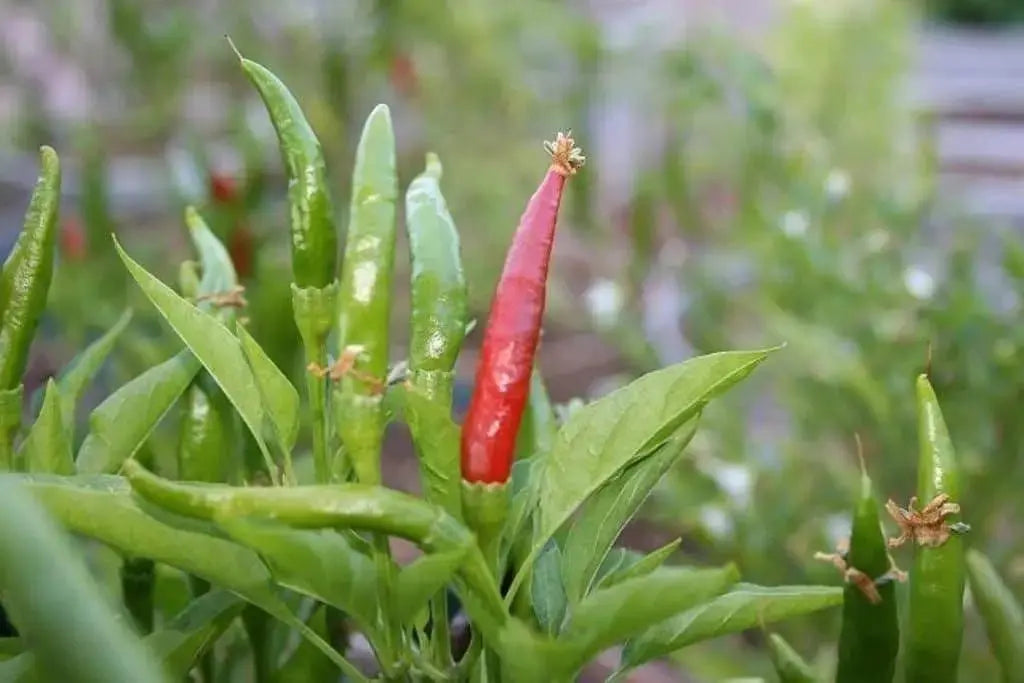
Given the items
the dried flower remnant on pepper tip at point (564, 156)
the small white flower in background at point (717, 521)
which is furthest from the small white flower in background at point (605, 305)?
the dried flower remnant on pepper tip at point (564, 156)

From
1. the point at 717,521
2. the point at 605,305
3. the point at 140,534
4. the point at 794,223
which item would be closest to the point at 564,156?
the point at 140,534

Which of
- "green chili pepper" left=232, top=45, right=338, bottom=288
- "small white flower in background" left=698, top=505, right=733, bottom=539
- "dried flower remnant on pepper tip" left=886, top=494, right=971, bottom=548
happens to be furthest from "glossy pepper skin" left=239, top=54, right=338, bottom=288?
"small white flower in background" left=698, top=505, right=733, bottom=539

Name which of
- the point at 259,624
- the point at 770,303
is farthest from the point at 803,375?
the point at 259,624

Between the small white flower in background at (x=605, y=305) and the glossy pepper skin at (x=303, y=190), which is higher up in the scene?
the glossy pepper skin at (x=303, y=190)

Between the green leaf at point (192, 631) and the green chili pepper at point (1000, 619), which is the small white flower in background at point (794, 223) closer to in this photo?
the green chili pepper at point (1000, 619)

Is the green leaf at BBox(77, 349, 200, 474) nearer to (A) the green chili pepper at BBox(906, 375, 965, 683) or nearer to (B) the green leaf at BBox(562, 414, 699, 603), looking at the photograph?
(B) the green leaf at BBox(562, 414, 699, 603)

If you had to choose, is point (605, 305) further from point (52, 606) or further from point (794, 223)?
point (52, 606)

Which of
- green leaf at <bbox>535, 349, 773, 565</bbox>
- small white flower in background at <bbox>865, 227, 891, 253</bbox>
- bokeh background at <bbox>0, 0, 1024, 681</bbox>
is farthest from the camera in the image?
small white flower in background at <bbox>865, 227, 891, 253</bbox>
